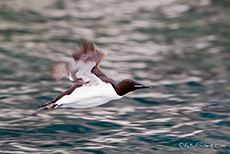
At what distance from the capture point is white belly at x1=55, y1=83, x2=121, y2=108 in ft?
28.1

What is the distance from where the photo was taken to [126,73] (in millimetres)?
14320

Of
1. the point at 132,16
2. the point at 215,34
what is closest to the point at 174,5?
the point at 132,16

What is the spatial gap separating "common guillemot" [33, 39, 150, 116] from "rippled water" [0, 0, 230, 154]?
2.92 ft

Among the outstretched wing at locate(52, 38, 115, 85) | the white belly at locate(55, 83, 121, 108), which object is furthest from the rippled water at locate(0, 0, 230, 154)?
the outstretched wing at locate(52, 38, 115, 85)

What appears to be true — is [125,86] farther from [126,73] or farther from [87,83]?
[126,73]

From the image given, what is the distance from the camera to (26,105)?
454 inches

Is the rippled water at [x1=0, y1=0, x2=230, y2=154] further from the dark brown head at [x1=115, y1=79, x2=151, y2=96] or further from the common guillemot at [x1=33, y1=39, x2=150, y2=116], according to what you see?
the dark brown head at [x1=115, y1=79, x2=151, y2=96]

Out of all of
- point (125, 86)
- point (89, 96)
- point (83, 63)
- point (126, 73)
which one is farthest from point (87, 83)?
point (126, 73)

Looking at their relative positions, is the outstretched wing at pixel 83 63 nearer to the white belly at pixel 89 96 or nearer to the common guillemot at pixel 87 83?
the common guillemot at pixel 87 83

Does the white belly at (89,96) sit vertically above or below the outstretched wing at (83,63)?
below

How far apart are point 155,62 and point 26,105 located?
17.8 feet

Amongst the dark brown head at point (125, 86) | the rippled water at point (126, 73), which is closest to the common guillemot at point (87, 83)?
the dark brown head at point (125, 86)

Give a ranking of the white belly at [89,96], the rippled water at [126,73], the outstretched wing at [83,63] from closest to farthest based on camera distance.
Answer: the outstretched wing at [83,63] < the white belly at [89,96] < the rippled water at [126,73]

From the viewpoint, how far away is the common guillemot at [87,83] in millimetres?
8281
